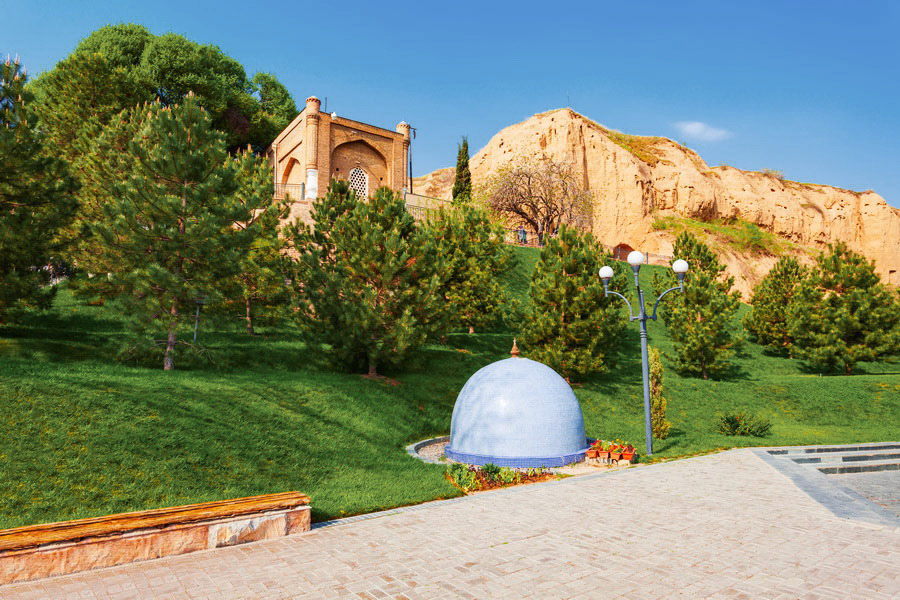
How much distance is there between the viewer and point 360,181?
42.4m

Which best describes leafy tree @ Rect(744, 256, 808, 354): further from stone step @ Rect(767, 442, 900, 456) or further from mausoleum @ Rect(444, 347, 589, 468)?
mausoleum @ Rect(444, 347, 589, 468)

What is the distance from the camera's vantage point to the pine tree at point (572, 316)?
72.1 ft

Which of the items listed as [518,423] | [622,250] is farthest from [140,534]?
[622,250]

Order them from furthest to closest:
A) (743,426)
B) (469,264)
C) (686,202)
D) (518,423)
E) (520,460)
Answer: (686,202), (469,264), (743,426), (518,423), (520,460)

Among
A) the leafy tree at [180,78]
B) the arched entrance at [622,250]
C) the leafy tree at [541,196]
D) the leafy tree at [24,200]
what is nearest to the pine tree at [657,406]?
the leafy tree at [24,200]

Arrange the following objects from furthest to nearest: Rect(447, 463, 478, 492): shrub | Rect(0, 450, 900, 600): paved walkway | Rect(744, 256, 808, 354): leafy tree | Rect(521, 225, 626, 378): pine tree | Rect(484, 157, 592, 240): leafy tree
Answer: Rect(484, 157, 592, 240): leafy tree → Rect(744, 256, 808, 354): leafy tree → Rect(521, 225, 626, 378): pine tree → Rect(447, 463, 478, 492): shrub → Rect(0, 450, 900, 600): paved walkway

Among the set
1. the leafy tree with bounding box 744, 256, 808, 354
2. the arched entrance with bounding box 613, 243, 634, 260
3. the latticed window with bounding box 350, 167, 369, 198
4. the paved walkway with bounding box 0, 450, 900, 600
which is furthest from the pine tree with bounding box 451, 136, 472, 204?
the paved walkway with bounding box 0, 450, 900, 600

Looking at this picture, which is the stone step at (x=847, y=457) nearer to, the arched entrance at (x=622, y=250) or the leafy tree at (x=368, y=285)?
the leafy tree at (x=368, y=285)

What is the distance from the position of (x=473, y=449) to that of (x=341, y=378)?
5.84 m

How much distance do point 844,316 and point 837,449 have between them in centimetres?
1620

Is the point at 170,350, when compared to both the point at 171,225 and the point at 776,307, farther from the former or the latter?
the point at 776,307

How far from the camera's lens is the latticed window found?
42.1 metres

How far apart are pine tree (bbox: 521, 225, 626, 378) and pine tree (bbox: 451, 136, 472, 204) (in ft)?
89.8

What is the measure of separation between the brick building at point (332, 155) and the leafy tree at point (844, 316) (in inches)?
995
